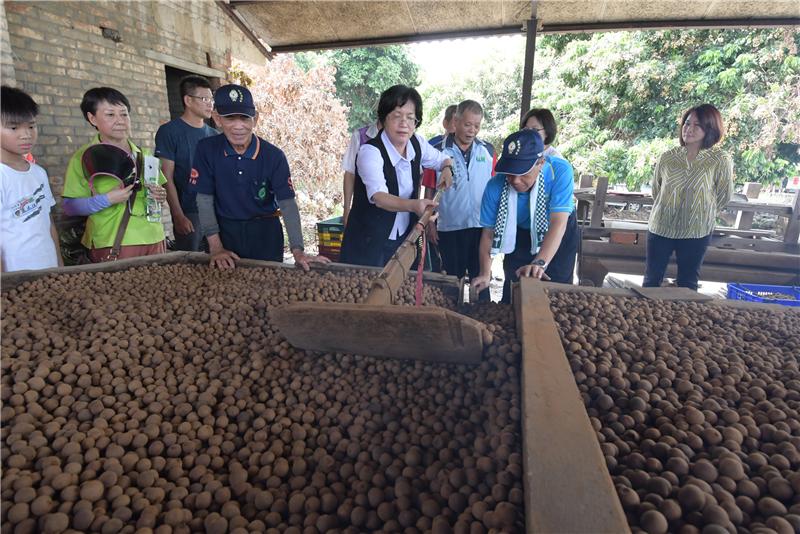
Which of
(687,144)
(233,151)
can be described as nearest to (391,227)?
(233,151)

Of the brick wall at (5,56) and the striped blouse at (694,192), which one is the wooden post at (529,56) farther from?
the brick wall at (5,56)

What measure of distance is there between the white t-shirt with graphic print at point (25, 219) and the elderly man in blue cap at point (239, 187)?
87cm

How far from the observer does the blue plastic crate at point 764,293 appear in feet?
11.5

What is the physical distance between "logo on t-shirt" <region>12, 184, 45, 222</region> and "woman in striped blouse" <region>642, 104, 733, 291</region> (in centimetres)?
446

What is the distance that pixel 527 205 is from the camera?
2.66 metres

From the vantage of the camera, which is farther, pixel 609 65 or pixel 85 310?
pixel 609 65

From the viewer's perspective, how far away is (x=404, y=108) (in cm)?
274

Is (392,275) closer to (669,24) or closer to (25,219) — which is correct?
(25,219)

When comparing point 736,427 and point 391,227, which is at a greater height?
point 391,227

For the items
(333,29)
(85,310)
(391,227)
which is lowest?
(85,310)

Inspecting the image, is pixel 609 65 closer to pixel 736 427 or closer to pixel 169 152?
pixel 169 152

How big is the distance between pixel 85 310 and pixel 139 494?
49.4 inches

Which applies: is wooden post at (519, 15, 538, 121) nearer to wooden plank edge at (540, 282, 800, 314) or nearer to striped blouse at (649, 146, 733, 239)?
striped blouse at (649, 146, 733, 239)

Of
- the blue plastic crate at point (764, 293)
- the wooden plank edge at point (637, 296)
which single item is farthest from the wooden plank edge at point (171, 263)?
the blue plastic crate at point (764, 293)
